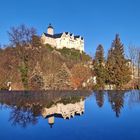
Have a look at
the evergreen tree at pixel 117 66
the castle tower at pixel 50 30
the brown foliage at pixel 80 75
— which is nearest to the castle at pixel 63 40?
the castle tower at pixel 50 30

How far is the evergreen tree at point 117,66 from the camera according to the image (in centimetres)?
4003

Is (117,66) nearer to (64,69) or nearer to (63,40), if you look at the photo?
(64,69)

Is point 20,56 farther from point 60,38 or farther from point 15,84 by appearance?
point 60,38

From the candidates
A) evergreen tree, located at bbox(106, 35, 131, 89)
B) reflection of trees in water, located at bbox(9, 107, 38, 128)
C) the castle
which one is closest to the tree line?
evergreen tree, located at bbox(106, 35, 131, 89)

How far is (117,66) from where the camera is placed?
41.2 meters

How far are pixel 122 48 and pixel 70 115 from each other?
39.2 m

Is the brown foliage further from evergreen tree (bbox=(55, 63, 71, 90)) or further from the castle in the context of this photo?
the castle

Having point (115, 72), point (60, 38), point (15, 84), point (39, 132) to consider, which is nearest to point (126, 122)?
point (39, 132)

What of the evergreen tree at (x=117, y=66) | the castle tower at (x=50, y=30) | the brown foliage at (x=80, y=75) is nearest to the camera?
the evergreen tree at (x=117, y=66)

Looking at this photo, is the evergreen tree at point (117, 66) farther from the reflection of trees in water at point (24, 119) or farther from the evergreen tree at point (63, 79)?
the reflection of trees in water at point (24, 119)

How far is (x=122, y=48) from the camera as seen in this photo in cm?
4325

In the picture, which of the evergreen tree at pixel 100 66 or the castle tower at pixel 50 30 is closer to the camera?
the evergreen tree at pixel 100 66

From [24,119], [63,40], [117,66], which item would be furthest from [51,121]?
[63,40]

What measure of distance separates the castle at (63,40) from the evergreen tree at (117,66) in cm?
5802
